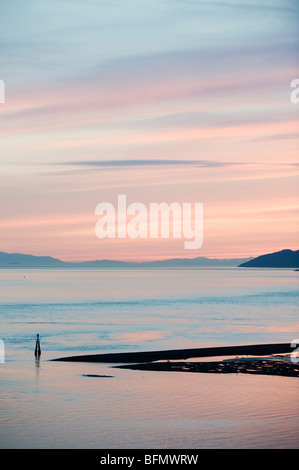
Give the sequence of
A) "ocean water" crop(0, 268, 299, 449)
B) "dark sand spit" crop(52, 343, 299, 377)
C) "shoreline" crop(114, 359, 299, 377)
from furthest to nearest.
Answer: "dark sand spit" crop(52, 343, 299, 377), "shoreline" crop(114, 359, 299, 377), "ocean water" crop(0, 268, 299, 449)

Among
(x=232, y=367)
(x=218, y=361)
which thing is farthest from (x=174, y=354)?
(x=232, y=367)

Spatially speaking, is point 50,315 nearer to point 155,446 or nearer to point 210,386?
point 210,386

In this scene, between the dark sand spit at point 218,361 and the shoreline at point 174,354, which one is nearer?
the dark sand spit at point 218,361

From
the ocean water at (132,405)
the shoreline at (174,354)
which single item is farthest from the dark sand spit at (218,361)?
the ocean water at (132,405)

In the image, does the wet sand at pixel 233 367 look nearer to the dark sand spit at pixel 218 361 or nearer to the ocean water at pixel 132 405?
the dark sand spit at pixel 218 361

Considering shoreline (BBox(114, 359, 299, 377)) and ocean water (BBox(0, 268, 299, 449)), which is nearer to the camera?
ocean water (BBox(0, 268, 299, 449))

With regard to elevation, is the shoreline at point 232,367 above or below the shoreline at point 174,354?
below

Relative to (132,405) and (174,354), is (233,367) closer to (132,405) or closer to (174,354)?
(174,354)

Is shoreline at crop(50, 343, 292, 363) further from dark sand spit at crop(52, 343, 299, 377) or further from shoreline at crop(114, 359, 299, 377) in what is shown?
shoreline at crop(114, 359, 299, 377)

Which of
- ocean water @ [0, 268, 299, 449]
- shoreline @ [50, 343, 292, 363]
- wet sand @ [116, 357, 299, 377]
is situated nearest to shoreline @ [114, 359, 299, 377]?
wet sand @ [116, 357, 299, 377]

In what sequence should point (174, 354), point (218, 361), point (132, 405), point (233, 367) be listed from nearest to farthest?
point (132, 405) < point (233, 367) < point (218, 361) < point (174, 354)

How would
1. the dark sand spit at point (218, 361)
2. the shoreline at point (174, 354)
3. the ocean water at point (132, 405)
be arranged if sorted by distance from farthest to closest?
the shoreline at point (174, 354)
the dark sand spit at point (218, 361)
the ocean water at point (132, 405)

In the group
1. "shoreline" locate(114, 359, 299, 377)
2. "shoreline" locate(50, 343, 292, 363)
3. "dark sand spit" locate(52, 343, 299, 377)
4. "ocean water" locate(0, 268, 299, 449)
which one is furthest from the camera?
"shoreline" locate(50, 343, 292, 363)
